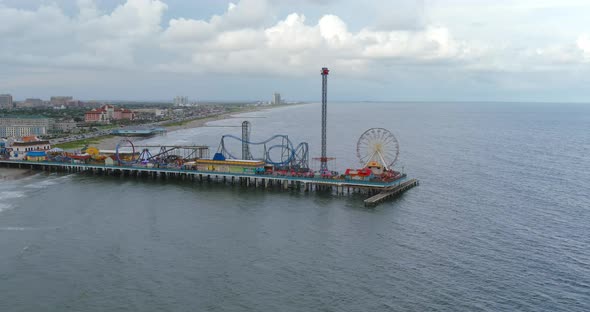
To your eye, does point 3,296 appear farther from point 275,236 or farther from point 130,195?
point 130,195

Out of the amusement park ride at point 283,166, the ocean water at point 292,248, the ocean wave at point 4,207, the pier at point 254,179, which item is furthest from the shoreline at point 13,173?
the ocean wave at point 4,207

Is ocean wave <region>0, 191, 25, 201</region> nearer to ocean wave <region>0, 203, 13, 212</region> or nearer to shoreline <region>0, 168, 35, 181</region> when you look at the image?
ocean wave <region>0, 203, 13, 212</region>

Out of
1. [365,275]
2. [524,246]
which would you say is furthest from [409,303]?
[524,246]

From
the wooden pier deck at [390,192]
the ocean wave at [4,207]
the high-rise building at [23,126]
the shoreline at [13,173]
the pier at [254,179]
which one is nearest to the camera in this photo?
the ocean wave at [4,207]

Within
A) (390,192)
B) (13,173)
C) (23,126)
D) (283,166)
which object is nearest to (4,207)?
(13,173)

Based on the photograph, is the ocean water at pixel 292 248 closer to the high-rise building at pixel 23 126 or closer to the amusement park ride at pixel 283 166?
the amusement park ride at pixel 283 166

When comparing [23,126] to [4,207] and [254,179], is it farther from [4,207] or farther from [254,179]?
[4,207]
